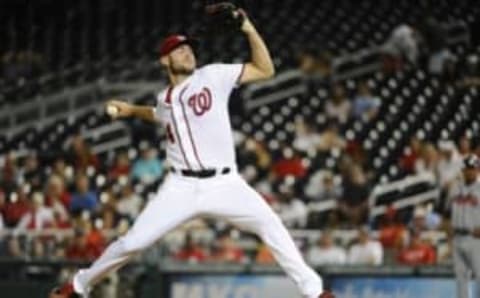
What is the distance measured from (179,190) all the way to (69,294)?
100cm

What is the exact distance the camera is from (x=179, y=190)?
34.0 feet

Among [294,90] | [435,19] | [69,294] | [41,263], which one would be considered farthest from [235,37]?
[69,294]

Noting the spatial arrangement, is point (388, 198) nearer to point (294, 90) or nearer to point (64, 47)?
point (294, 90)

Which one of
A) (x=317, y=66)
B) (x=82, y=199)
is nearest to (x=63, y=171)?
(x=82, y=199)

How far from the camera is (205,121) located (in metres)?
10.4

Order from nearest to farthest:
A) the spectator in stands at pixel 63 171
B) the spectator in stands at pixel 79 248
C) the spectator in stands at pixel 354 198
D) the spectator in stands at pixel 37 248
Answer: the spectator in stands at pixel 79 248 → the spectator in stands at pixel 37 248 → the spectator in stands at pixel 354 198 → the spectator in stands at pixel 63 171

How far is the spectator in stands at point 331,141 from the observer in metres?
19.6

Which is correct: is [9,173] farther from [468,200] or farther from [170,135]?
[170,135]

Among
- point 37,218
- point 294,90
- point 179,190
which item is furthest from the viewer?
point 294,90

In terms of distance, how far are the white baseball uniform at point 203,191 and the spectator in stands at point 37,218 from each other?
6.91 meters

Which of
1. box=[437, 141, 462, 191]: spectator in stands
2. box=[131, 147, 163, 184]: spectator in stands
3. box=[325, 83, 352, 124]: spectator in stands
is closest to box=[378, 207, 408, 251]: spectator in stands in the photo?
box=[437, 141, 462, 191]: spectator in stands

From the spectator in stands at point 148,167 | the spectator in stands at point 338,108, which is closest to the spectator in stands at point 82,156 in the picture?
the spectator in stands at point 148,167

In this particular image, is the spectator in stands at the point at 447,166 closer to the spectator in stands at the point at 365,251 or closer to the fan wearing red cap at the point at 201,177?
the spectator in stands at the point at 365,251

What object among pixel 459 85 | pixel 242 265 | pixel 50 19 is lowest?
pixel 242 265
